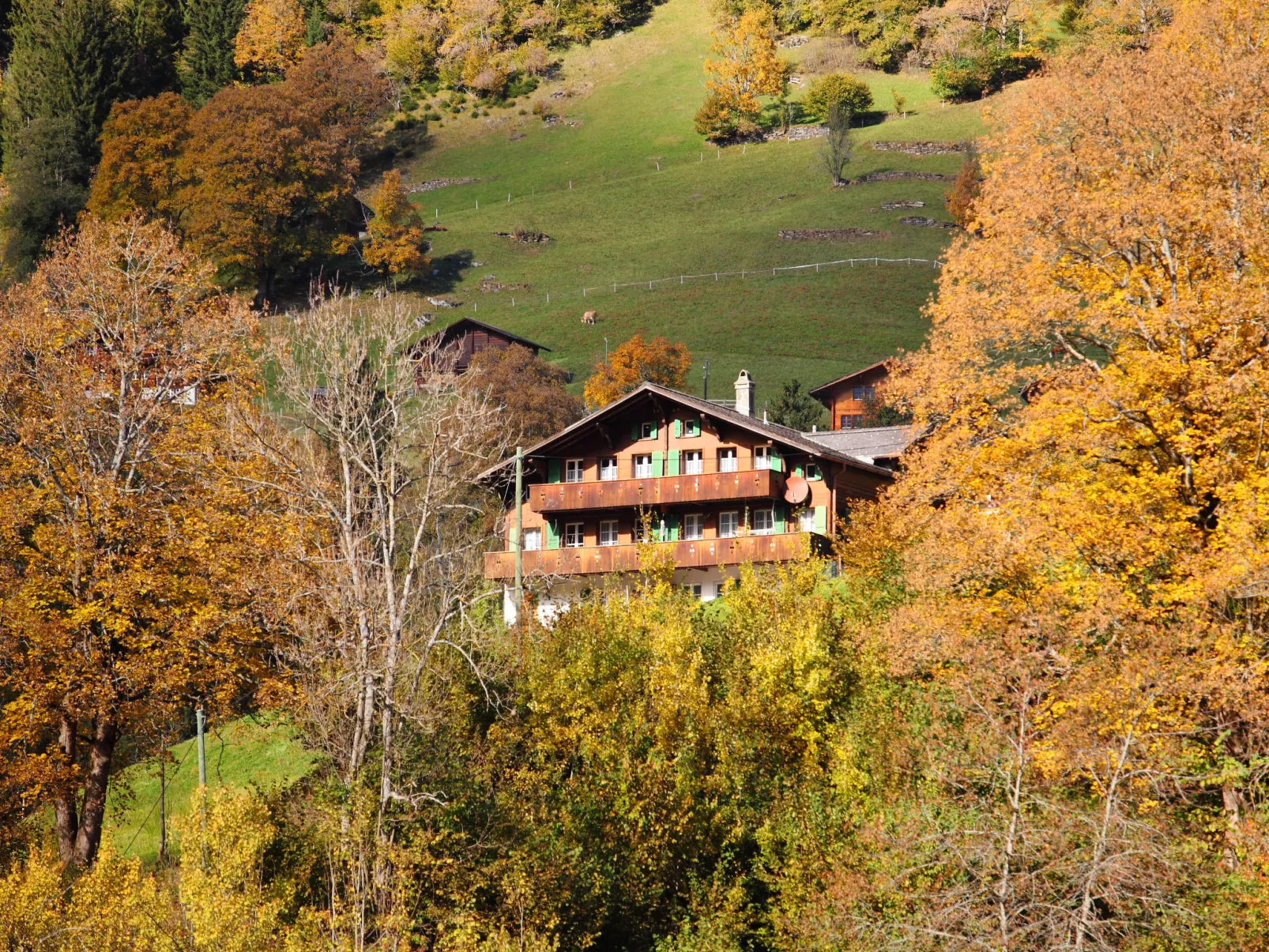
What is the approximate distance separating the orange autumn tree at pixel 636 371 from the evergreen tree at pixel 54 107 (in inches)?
2201

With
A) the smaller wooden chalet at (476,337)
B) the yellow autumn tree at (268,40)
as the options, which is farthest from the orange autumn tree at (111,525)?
the yellow autumn tree at (268,40)

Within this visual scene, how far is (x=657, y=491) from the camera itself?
170ft

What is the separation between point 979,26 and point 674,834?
139888 mm

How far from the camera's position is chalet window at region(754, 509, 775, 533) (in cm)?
Result: 5222

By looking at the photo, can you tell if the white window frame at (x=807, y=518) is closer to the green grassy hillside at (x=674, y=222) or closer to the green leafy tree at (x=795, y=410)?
the green leafy tree at (x=795, y=410)

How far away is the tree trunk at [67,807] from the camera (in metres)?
31.0

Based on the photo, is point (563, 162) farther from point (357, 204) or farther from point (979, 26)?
point (979, 26)

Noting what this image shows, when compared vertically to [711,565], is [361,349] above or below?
above

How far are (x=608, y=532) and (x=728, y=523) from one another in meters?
4.94

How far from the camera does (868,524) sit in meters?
43.7

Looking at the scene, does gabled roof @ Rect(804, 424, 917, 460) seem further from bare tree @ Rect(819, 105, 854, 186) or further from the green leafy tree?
bare tree @ Rect(819, 105, 854, 186)

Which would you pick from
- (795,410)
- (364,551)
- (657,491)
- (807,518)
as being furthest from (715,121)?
(364,551)

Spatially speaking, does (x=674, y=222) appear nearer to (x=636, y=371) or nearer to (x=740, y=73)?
(x=740, y=73)

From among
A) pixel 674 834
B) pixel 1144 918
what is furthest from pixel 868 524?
pixel 1144 918
